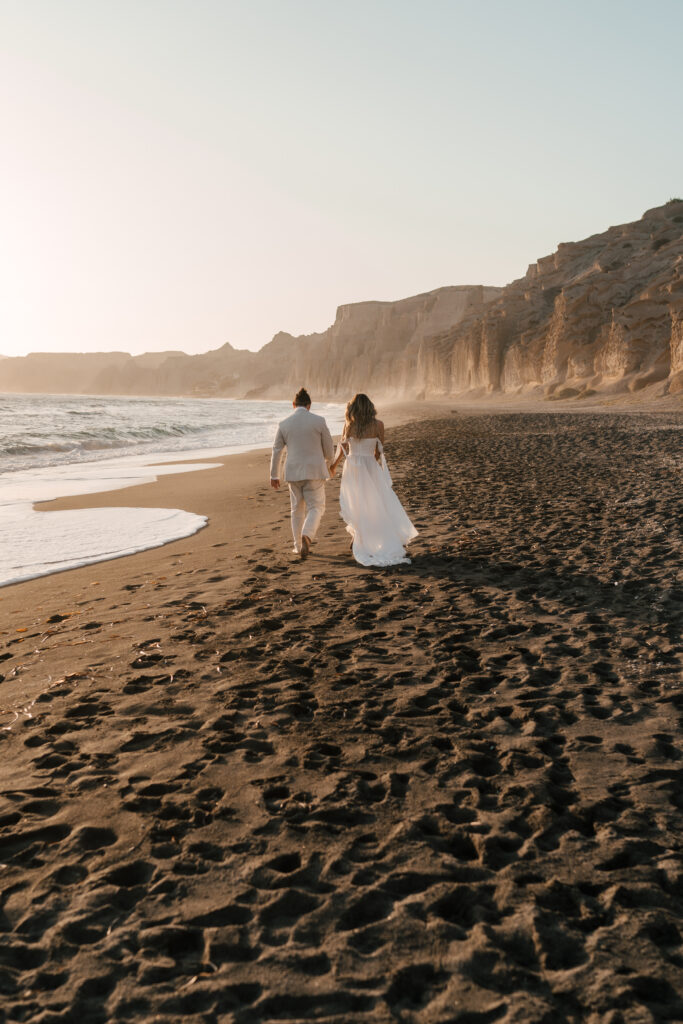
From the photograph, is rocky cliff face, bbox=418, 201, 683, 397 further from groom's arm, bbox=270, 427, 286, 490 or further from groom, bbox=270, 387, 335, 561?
groom's arm, bbox=270, 427, 286, 490

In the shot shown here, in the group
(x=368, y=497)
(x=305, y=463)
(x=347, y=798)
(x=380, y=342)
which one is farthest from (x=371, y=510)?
(x=380, y=342)

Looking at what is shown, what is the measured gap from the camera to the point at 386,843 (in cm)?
317

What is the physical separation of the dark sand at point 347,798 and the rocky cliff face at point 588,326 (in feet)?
129

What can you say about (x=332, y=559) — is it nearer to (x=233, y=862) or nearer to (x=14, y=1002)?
(x=233, y=862)

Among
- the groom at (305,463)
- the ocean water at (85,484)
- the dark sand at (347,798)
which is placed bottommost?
the dark sand at (347,798)

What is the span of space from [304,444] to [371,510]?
1.18m

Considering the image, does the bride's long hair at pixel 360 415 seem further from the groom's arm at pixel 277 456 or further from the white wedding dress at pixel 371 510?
the groom's arm at pixel 277 456

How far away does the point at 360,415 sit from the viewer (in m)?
8.58

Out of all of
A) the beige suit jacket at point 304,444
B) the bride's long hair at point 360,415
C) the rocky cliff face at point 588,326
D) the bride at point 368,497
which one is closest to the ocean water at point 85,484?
the beige suit jacket at point 304,444

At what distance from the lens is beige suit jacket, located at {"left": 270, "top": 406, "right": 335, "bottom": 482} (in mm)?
8492

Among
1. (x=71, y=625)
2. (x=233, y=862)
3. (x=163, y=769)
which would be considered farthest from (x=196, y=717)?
(x=71, y=625)

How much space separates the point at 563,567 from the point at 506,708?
3414mm

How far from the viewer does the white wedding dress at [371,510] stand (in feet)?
26.9

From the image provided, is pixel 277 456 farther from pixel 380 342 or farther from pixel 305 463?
pixel 380 342
